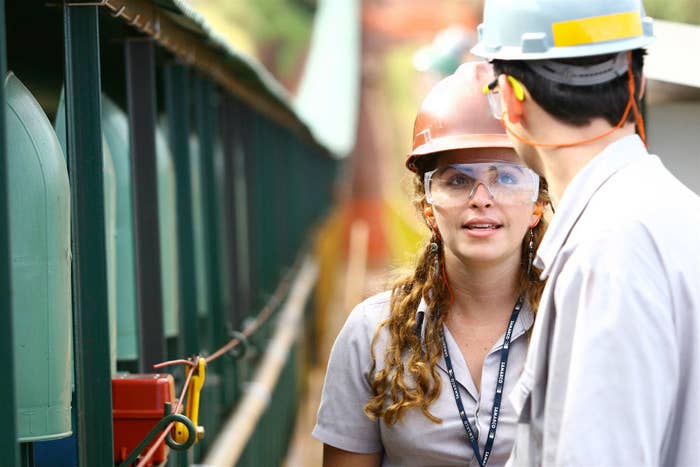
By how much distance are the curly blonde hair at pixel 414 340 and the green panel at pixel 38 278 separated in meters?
0.76

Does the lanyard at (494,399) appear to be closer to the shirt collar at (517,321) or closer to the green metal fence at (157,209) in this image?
the shirt collar at (517,321)

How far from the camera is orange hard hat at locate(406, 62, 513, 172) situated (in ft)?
11.0

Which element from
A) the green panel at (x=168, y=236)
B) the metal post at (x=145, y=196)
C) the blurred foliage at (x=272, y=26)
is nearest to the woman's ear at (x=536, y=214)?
the metal post at (x=145, y=196)

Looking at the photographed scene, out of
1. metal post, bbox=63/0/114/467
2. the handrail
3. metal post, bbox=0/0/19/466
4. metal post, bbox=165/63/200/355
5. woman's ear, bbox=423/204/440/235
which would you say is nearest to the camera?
metal post, bbox=0/0/19/466

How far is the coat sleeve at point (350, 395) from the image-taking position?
3.32 meters

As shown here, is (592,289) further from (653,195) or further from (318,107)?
(318,107)

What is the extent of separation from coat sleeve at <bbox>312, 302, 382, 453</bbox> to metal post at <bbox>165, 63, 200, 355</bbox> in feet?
9.66

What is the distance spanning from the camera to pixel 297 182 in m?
18.4

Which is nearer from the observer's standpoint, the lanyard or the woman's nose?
the lanyard

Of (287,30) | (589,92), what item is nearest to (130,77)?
(589,92)

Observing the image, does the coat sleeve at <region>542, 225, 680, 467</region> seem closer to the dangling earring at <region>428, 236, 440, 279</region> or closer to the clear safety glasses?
the clear safety glasses

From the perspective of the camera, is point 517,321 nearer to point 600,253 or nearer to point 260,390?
point 600,253

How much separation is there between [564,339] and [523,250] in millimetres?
1100

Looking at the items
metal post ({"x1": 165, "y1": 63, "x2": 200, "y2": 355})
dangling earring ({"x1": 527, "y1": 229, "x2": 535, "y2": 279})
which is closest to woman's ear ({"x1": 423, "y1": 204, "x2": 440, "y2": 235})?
dangling earring ({"x1": 527, "y1": 229, "x2": 535, "y2": 279})
